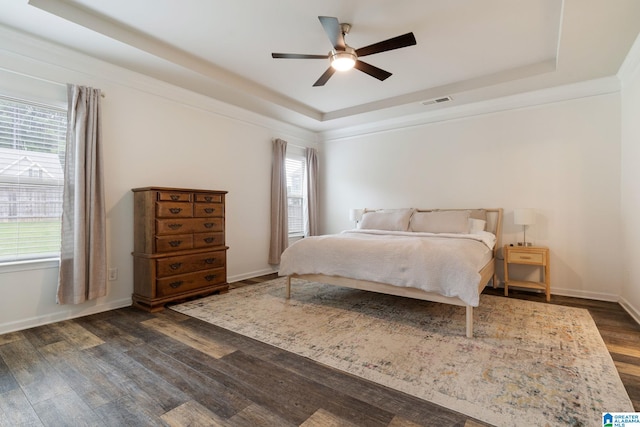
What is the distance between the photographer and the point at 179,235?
11.1ft

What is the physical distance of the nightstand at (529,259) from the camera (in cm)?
352

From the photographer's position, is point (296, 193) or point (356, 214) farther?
point (296, 193)

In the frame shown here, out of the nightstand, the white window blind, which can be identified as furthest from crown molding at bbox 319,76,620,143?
the white window blind

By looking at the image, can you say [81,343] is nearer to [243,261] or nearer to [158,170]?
[158,170]

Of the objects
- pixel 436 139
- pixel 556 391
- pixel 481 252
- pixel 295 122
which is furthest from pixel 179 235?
pixel 436 139

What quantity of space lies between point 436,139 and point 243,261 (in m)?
3.56

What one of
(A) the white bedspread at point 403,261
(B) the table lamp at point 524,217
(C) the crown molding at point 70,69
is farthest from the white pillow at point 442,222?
(C) the crown molding at point 70,69

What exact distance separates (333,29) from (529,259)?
3.37 meters

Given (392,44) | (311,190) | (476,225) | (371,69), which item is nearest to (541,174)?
(476,225)

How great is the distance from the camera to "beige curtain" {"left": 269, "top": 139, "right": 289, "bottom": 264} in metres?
5.00

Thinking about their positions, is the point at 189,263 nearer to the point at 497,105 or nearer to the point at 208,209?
the point at 208,209

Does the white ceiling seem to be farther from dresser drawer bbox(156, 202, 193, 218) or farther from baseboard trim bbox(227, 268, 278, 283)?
baseboard trim bbox(227, 268, 278, 283)

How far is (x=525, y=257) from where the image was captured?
3.63m

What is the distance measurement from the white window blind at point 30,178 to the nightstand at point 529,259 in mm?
4920
